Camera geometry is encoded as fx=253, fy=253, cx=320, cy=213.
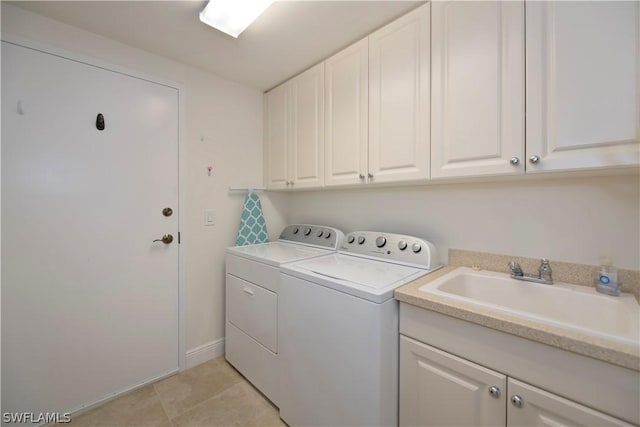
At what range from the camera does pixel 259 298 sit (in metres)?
1.66

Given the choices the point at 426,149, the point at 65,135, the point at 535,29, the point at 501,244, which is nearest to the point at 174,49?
the point at 65,135

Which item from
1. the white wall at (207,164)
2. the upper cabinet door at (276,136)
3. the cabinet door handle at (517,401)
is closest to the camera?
the cabinet door handle at (517,401)

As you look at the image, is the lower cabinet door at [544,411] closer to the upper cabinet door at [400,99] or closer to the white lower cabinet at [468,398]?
the white lower cabinet at [468,398]

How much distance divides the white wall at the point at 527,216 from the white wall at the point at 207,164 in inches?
47.4

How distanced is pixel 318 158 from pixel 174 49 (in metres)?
1.23

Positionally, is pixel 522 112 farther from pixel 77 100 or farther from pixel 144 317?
pixel 144 317

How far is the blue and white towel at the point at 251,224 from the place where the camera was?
218cm

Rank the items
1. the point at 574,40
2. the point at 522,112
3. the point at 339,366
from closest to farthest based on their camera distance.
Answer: the point at 574,40, the point at 522,112, the point at 339,366

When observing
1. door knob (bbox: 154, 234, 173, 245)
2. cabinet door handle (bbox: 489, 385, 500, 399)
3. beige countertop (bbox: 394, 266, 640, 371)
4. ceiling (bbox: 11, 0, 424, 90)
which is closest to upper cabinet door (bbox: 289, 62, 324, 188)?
ceiling (bbox: 11, 0, 424, 90)

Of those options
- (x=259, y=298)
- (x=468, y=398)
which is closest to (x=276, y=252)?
(x=259, y=298)

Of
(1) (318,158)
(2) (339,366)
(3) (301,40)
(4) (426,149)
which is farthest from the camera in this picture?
(1) (318,158)

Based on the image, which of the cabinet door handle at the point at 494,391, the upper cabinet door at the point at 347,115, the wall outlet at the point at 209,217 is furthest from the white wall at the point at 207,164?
the cabinet door handle at the point at 494,391

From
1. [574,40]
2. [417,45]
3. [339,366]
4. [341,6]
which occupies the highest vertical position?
[341,6]

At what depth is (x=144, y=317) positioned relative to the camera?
1.76 m
